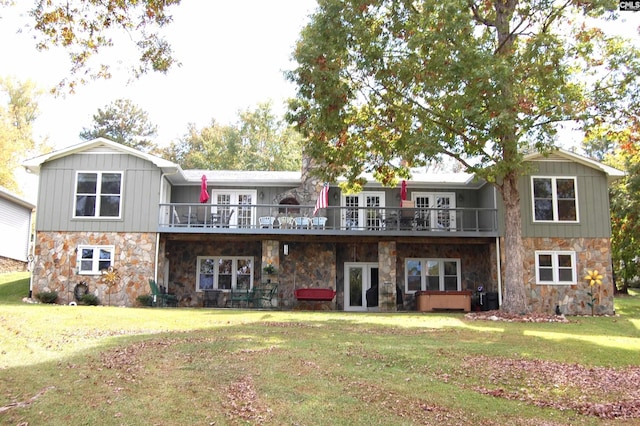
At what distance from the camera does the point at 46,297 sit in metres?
18.5

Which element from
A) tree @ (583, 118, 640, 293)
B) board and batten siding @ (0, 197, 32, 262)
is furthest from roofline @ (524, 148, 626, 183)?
board and batten siding @ (0, 197, 32, 262)

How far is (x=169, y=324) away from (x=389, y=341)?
499 centimetres

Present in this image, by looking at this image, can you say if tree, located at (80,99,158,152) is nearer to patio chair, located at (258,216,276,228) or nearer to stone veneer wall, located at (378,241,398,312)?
patio chair, located at (258,216,276,228)

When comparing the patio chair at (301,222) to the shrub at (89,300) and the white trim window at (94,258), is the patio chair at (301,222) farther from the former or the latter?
the shrub at (89,300)

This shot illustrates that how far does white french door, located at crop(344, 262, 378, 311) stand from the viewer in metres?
22.1

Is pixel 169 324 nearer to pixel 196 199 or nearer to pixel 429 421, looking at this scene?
pixel 429 421

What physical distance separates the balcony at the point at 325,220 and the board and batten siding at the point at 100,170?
63 centimetres

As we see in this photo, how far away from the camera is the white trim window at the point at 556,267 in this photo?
19875 mm

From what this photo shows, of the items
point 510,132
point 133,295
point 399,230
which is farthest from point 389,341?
point 133,295

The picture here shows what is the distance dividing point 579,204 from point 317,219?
30.4 feet

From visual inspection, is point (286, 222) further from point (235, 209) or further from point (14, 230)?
point (14, 230)

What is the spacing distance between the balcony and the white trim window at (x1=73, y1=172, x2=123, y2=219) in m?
1.61

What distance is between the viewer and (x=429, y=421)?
6.03 m

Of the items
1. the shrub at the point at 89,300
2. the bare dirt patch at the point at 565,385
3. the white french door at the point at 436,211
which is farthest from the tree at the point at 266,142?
the bare dirt patch at the point at 565,385
